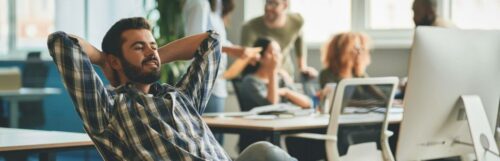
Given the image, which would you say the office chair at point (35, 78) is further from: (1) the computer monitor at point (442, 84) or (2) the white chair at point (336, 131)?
(1) the computer monitor at point (442, 84)

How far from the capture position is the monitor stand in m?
2.63

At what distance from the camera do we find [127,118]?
2.54m

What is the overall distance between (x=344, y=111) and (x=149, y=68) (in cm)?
141

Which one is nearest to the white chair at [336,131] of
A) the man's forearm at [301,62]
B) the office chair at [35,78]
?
the man's forearm at [301,62]

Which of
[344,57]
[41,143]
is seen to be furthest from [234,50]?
[41,143]

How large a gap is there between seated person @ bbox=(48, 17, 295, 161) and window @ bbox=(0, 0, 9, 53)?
5.91m

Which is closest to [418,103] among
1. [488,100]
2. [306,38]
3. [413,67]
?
[413,67]

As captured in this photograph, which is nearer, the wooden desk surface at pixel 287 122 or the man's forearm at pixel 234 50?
the wooden desk surface at pixel 287 122

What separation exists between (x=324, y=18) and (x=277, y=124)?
3.24 m

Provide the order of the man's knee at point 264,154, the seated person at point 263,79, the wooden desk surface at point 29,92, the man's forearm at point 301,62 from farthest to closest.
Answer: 1. the wooden desk surface at point 29,92
2. the man's forearm at point 301,62
3. the seated person at point 263,79
4. the man's knee at point 264,154

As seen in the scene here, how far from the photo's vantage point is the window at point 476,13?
666cm

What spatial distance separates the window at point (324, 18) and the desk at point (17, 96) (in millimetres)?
2213

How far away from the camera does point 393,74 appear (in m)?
6.74

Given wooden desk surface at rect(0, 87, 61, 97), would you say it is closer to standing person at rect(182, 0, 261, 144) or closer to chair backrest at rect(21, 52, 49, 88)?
chair backrest at rect(21, 52, 49, 88)
